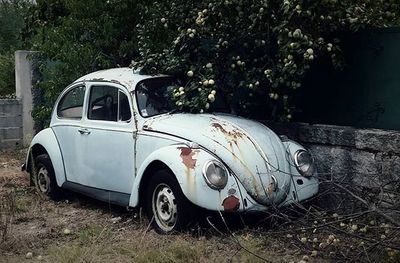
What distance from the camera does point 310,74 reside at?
7.37 metres

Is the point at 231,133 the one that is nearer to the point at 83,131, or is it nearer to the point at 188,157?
the point at 188,157

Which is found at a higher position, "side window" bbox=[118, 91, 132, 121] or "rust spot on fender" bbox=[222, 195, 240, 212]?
"side window" bbox=[118, 91, 132, 121]

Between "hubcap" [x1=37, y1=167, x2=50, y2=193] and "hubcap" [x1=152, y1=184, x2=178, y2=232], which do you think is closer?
"hubcap" [x1=152, y1=184, x2=178, y2=232]

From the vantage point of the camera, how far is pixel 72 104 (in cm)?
792

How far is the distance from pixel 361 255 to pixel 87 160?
3353 mm

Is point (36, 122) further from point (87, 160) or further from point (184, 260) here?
point (184, 260)

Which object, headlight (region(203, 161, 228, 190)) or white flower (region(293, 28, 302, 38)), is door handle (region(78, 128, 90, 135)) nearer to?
headlight (region(203, 161, 228, 190))

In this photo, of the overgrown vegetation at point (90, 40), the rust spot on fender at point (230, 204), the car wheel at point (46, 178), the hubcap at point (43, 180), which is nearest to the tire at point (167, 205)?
the rust spot on fender at point (230, 204)

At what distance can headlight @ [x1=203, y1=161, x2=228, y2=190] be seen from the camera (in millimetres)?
5801

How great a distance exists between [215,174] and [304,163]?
1.09 metres

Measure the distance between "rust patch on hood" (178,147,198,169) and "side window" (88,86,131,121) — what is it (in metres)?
1.05

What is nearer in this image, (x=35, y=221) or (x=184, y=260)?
(x=184, y=260)

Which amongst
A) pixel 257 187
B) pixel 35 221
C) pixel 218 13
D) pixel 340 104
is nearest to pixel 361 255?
pixel 257 187

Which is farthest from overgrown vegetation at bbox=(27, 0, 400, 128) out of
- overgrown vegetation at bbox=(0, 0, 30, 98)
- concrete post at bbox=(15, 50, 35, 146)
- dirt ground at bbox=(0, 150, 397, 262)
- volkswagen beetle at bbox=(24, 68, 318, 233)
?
overgrown vegetation at bbox=(0, 0, 30, 98)
